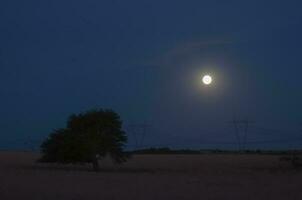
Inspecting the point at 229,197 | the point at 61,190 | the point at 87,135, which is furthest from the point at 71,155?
the point at 229,197

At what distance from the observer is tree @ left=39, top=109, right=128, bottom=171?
76.6 m

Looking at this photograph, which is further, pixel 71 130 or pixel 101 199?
pixel 71 130

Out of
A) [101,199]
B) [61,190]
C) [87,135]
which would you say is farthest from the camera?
[87,135]

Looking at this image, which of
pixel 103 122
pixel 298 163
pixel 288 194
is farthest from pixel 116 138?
pixel 288 194

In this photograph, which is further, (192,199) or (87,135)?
(87,135)

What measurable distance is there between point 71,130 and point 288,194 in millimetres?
44886

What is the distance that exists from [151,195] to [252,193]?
260 inches

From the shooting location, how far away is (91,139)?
76.2 m

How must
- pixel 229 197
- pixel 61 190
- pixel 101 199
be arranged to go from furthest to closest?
pixel 61 190 < pixel 229 197 < pixel 101 199

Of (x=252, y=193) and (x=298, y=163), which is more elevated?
(x=298, y=163)

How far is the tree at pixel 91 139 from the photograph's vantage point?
76.6m

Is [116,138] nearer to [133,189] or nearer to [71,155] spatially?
[71,155]

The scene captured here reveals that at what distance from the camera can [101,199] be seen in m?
33.0

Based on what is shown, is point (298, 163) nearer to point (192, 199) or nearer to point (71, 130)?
point (71, 130)
